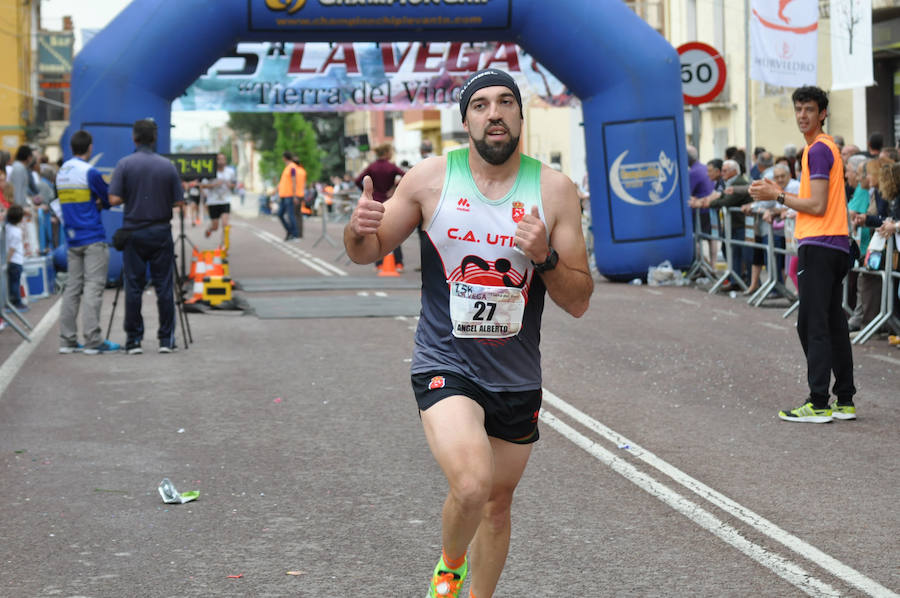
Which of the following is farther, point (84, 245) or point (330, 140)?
point (330, 140)

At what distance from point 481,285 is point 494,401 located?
39cm

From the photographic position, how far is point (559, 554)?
562 centimetres

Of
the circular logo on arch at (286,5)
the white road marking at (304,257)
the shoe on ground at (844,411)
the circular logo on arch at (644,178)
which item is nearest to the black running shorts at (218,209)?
the white road marking at (304,257)

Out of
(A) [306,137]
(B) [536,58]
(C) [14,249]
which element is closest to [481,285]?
(C) [14,249]

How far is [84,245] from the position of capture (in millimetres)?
12539

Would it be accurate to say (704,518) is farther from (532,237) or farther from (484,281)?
(532,237)

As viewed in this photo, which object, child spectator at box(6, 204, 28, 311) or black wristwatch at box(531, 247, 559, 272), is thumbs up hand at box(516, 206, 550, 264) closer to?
black wristwatch at box(531, 247, 559, 272)

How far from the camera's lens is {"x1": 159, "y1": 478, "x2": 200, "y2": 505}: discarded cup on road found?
6.65 meters

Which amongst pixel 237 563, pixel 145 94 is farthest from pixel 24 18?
pixel 237 563

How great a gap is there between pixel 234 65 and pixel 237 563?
18.1 metres

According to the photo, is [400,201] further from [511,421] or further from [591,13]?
[591,13]

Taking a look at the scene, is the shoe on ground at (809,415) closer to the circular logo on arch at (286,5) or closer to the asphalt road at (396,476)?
the asphalt road at (396,476)

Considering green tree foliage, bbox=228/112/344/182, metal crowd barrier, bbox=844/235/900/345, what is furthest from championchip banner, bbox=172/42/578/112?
green tree foliage, bbox=228/112/344/182

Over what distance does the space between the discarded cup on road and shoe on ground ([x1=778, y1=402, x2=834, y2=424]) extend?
13.1 ft
